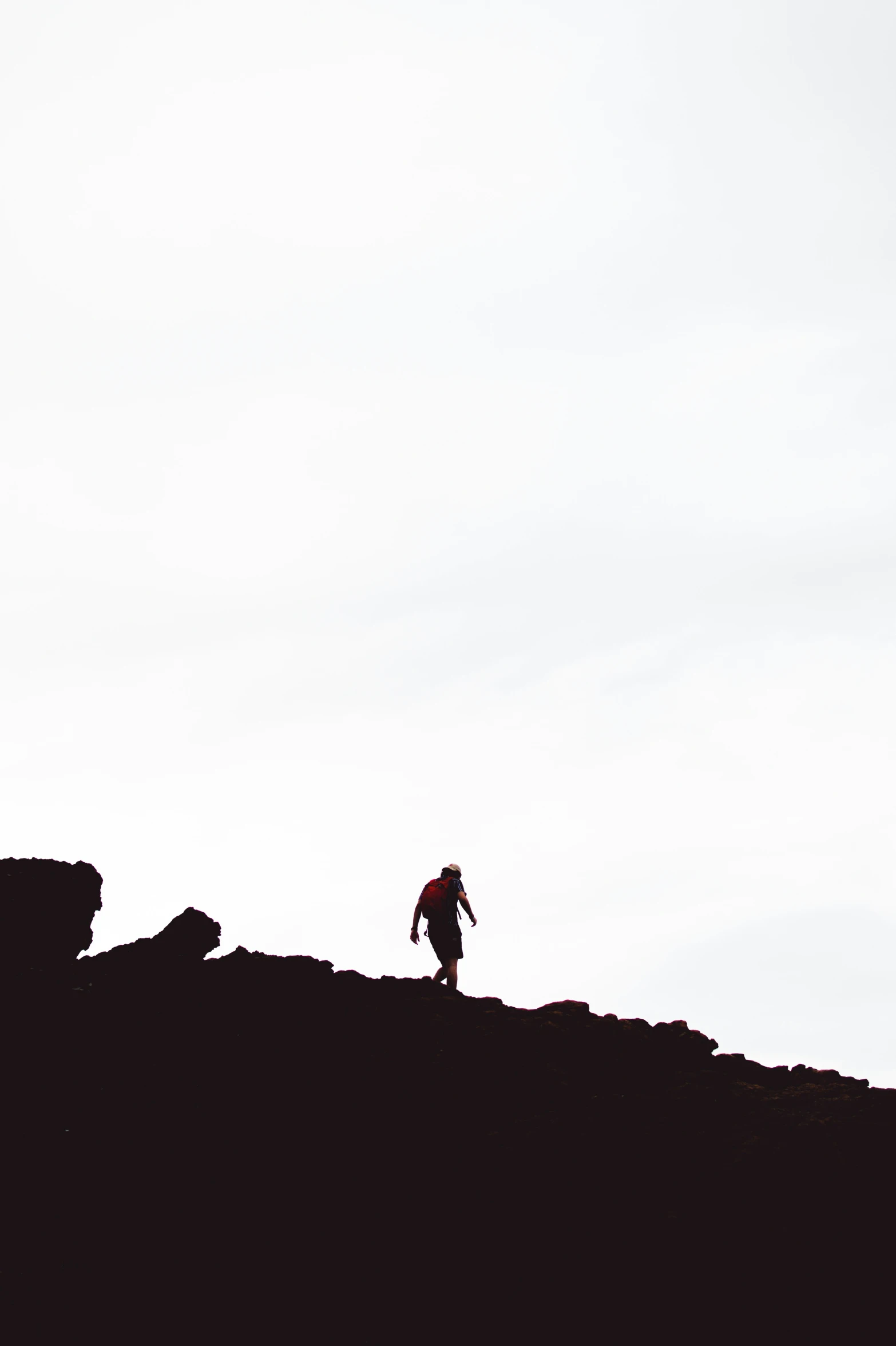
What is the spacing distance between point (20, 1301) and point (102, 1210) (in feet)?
3.25

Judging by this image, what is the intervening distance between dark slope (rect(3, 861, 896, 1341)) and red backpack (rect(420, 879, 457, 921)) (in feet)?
7.12

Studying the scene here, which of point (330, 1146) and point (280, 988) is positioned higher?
point (280, 988)

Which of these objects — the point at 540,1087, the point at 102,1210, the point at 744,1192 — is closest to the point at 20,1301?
the point at 102,1210

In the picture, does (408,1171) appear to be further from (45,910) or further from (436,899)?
(45,910)

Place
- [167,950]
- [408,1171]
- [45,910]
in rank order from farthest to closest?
[45,910], [167,950], [408,1171]

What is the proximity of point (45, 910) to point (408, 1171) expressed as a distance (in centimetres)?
729

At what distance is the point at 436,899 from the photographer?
684 inches

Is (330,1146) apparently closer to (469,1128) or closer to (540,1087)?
(469,1128)

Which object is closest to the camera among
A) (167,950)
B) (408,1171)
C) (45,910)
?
(408,1171)

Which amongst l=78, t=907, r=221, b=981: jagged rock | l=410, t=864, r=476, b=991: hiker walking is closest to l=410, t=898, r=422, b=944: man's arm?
l=410, t=864, r=476, b=991: hiker walking

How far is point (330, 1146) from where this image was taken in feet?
40.6

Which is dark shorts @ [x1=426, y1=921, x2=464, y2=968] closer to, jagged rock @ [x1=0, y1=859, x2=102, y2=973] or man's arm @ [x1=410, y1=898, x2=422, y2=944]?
man's arm @ [x1=410, y1=898, x2=422, y2=944]

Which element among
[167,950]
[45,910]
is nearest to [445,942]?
[167,950]

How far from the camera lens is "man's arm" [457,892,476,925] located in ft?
57.4
